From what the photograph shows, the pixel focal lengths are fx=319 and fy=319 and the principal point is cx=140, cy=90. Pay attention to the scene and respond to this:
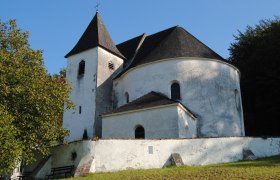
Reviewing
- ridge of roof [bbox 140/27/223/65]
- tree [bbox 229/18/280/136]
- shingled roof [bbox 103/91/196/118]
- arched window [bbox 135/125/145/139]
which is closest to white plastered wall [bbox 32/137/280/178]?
shingled roof [bbox 103/91/196/118]

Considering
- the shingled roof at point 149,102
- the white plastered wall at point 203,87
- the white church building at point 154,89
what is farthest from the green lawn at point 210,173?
the white plastered wall at point 203,87

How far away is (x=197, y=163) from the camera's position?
59.0ft

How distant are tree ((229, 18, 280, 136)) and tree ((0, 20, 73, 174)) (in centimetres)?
2133

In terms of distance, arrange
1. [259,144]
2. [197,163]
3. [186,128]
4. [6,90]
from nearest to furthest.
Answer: [6,90] < [197,163] < [259,144] < [186,128]

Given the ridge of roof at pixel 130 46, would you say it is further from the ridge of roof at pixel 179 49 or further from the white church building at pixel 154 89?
the ridge of roof at pixel 179 49

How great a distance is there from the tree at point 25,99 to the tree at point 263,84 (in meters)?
21.3

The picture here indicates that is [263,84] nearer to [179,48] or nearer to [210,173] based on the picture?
[179,48]

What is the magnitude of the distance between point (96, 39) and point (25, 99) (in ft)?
53.4

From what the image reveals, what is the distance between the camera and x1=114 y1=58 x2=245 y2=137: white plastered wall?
24281 millimetres

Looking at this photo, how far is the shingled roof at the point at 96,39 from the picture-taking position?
31.5 m

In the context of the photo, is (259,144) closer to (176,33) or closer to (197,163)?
(197,163)

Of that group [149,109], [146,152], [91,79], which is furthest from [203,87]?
[91,79]

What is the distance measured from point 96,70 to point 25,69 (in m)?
13.4

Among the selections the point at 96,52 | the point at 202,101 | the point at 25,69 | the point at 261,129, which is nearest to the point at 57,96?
the point at 25,69
